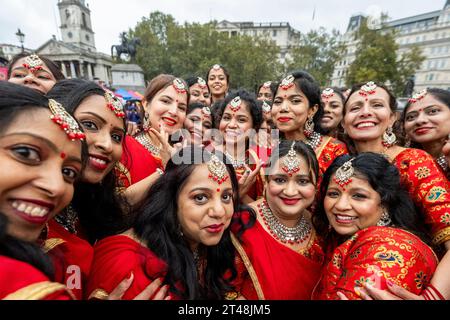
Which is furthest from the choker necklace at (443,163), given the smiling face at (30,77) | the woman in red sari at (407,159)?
the smiling face at (30,77)

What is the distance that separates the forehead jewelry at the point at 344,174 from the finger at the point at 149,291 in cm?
153

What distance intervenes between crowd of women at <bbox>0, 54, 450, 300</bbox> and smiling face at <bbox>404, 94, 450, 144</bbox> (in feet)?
0.04

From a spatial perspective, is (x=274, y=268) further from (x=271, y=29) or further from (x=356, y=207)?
(x=271, y=29)

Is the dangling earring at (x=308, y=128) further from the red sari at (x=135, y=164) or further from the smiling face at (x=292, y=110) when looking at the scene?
the red sari at (x=135, y=164)

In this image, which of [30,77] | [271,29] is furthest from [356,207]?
[271,29]

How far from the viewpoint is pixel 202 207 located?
179 centimetres

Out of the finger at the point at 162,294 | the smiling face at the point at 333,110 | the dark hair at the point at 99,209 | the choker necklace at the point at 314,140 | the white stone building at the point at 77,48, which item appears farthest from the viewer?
the white stone building at the point at 77,48

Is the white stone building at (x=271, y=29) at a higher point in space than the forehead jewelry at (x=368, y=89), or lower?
higher

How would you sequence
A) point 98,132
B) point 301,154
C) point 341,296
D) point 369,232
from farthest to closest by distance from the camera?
point 301,154, point 98,132, point 369,232, point 341,296

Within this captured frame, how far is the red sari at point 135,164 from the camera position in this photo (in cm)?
273

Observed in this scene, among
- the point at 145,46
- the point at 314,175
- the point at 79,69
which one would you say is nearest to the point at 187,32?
the point at 145,46

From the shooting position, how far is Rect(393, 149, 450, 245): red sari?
79.4 inches

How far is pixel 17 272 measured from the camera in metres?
0.89

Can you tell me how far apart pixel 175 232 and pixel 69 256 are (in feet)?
2.19
